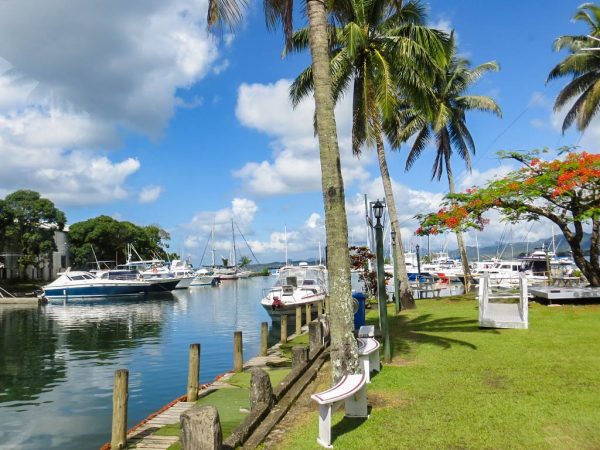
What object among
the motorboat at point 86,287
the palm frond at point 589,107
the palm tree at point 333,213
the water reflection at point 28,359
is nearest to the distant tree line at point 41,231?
the motorboat at point 86,287

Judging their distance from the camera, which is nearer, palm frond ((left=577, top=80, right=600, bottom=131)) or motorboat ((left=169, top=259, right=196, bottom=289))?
palm frond ((left=577, top=80, right=600, bottom=131))

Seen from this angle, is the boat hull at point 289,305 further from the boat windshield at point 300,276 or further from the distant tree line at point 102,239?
the distant tree line at point 102,239

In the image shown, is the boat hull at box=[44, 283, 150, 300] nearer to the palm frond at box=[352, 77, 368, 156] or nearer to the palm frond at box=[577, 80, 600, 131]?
the palm frond at box=[352, 77, 368, 156]

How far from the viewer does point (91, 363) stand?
18750 millimetres

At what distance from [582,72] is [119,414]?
93.9 feet

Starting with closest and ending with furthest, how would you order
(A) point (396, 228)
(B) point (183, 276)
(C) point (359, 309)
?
(C) point (359, 309) → (A) point (396, 228) → (B) point (183, 276)

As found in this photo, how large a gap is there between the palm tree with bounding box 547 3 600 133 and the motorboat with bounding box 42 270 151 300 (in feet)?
149

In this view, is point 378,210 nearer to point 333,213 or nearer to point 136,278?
point 333,213

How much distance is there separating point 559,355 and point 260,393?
21.5 ft

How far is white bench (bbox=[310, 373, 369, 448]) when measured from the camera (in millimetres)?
5957

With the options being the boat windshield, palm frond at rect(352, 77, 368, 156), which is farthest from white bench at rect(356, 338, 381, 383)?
the boat windshield

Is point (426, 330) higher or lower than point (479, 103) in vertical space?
lower

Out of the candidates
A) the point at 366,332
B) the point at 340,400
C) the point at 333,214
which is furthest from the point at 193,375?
the point at 340,400

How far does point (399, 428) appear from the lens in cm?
650
